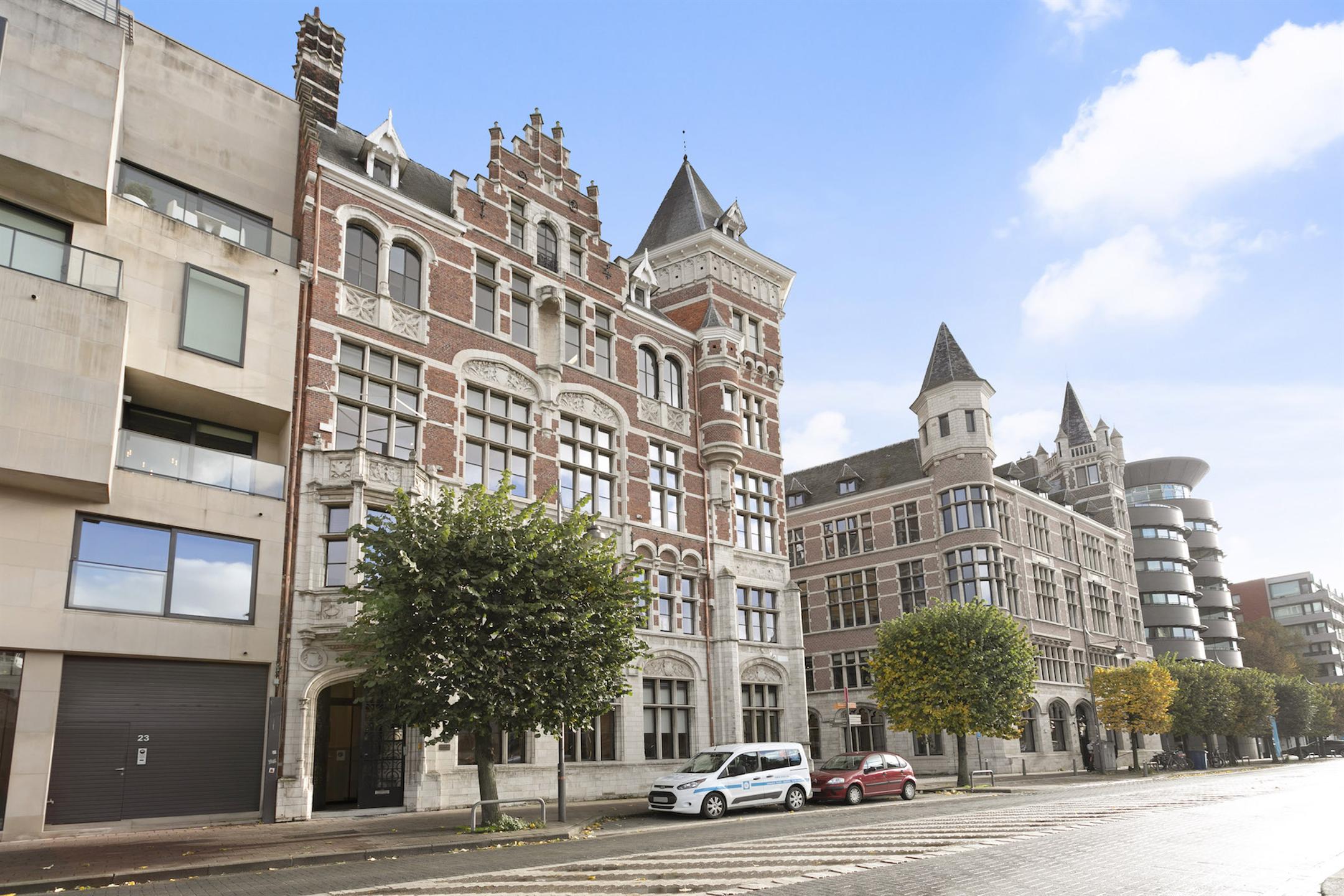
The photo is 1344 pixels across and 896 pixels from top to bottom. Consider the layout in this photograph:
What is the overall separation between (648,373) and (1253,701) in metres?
53.5

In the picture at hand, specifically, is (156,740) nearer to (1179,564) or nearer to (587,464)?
(587,464)

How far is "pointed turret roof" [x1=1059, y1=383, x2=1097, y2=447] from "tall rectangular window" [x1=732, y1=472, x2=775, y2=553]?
47.0 meters

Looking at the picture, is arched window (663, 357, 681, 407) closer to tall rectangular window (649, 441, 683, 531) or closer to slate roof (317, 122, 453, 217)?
tall rectangular window (649, 441, 683, 531)

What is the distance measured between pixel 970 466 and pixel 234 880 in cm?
4489

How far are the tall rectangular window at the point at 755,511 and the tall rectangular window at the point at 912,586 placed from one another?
54.8 feet

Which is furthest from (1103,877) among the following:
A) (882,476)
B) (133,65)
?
(882,476)

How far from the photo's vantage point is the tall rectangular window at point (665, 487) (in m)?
34.4

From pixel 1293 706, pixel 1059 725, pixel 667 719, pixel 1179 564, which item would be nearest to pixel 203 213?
pixel 667 719

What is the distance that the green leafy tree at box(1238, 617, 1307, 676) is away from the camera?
100 meters

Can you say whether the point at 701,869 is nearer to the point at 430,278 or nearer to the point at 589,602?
the point at 589,602

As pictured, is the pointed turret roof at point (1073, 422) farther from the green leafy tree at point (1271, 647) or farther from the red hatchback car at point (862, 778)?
the red hatchback car at point (862, 778)

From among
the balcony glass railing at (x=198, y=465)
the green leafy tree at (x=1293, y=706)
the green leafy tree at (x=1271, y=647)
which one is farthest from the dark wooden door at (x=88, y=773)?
the green leafy tree at (x=1271, y=647)

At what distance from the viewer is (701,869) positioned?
505 inches

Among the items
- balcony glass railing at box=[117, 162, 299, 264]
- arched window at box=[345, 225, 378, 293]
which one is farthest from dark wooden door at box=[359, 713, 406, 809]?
balcony glass railing at box=[117, 162, 299, 264]
